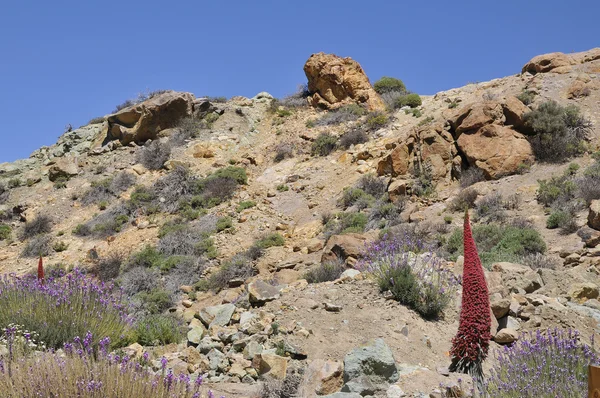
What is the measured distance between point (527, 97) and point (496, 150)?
3843 mm

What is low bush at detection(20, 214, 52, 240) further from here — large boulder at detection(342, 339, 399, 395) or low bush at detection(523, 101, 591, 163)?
large boulder at detection(342, 339, 399, 395)

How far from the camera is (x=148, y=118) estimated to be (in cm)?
2728

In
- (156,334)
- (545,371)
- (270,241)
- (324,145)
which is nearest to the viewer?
(545,371)

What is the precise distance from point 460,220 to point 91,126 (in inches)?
922

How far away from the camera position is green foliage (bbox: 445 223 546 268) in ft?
36.0

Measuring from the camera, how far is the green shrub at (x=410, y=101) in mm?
25541

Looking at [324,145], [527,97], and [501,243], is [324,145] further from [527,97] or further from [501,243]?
[501,243]

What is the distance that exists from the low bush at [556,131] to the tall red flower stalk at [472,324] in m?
11.5

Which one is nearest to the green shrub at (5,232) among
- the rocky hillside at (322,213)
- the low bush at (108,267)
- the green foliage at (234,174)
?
the rocky hillside at (322,213)

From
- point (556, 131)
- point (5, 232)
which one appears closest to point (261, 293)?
point (556, 131)

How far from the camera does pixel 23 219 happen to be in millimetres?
22375

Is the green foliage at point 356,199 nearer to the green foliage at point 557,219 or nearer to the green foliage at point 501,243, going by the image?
the green foliage at point 501,243

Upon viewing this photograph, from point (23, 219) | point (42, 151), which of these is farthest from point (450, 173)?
point (42, 151)

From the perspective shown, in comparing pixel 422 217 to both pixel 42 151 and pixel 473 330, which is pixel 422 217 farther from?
pixel 42 151
